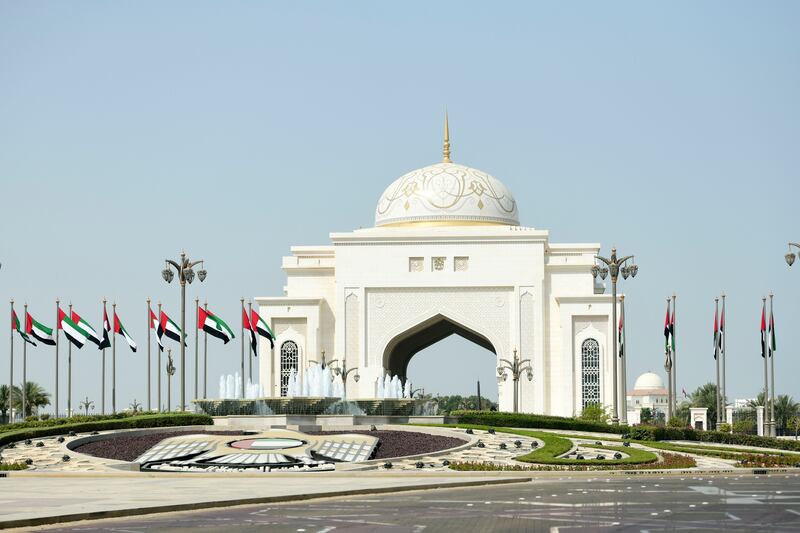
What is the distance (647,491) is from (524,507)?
386cm

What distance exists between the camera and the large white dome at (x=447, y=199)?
62781 mm

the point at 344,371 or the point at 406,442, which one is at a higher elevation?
the point at 344,371

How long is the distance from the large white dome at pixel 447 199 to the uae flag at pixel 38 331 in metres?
19.2

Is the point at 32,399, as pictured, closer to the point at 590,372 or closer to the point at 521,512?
the point at 590,372

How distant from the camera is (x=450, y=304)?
60094mm

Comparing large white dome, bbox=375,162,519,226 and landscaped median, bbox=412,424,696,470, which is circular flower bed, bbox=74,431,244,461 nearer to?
landscaped median, bbox=412,424,696,470

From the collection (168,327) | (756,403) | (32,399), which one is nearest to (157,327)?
(168,327)

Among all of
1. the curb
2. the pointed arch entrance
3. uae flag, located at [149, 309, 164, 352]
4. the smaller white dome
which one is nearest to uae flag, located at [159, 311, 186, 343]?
uae flag, located at [149, 309, 164, 352]

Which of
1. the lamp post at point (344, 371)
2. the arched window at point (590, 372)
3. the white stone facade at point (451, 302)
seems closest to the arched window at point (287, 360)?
the white stone facade at point (451, 302)

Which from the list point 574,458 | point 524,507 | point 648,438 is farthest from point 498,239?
point 524,507

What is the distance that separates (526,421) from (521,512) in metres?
22.8

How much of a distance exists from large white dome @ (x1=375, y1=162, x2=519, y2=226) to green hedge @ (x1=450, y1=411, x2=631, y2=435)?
2240cm

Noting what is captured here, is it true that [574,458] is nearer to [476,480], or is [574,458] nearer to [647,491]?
[476,480]

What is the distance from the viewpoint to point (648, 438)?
1454 inches
